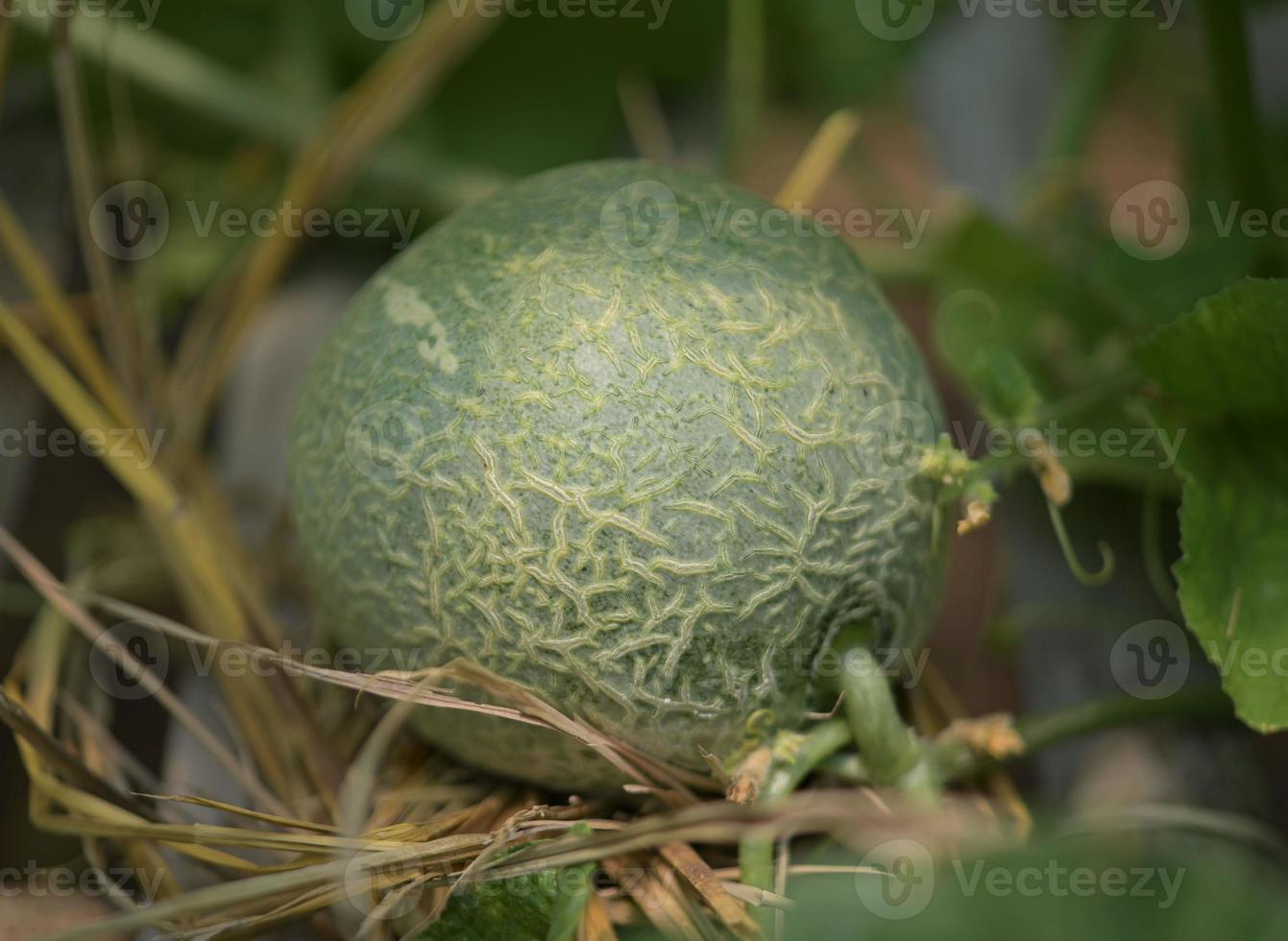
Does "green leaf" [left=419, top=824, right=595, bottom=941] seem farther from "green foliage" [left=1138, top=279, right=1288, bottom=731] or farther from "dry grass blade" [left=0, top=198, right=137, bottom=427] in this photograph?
"dry grass blade" [left=0, top=198, right=137, bottom=427]

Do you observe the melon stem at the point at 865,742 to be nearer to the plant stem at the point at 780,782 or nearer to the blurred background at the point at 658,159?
the plant stem at the point at 780,782

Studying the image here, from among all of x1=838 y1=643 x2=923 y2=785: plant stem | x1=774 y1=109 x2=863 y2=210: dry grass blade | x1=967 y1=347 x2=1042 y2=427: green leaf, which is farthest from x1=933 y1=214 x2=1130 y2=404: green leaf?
x1=838 y1=643 x2=923 y2=785: plant stem

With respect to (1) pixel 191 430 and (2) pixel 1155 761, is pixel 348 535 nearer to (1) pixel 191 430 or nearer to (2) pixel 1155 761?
(1) pixel 191 430

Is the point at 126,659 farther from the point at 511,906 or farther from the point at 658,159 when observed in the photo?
the point at 658,159

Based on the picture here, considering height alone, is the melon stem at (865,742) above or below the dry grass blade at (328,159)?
below

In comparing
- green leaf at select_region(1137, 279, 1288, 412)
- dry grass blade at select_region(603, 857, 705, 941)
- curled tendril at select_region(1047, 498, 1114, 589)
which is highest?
green leaf at select_region(1137, 279, 1288, 412)

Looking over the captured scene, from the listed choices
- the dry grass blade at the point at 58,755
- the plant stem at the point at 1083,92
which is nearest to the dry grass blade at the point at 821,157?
the plant stem at the point at 1083,92

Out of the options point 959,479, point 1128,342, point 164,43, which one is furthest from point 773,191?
point 959,479

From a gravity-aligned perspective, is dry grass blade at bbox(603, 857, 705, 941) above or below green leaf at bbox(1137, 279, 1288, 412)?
below
